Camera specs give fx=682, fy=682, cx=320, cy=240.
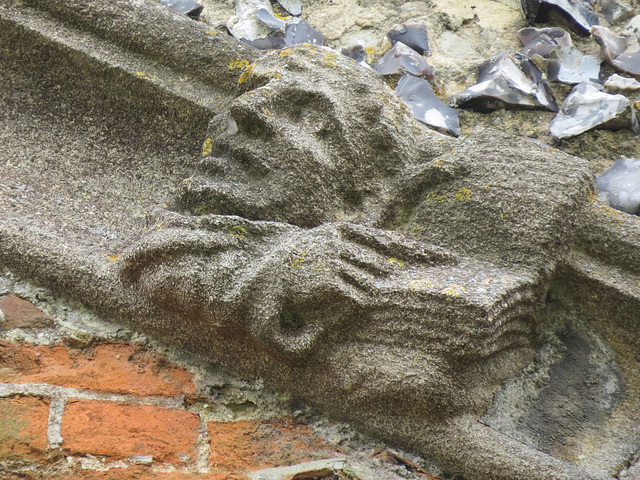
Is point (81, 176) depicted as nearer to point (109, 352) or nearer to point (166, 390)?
point (109, 352)

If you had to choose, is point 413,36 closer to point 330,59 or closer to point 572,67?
point 572,67

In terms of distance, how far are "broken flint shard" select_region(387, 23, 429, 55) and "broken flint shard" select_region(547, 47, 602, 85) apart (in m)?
0.36

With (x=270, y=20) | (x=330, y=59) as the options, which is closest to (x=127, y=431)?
(x=330, y=59)

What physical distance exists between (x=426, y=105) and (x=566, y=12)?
1.80ft

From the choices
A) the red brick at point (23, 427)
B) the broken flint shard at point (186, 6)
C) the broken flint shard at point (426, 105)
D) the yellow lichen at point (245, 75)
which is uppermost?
the yellow lichen at point (245, 75)

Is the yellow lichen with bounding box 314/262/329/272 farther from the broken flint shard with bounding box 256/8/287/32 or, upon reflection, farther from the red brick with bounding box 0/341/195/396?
the broken flint shard with bounding box 256/8/287/32

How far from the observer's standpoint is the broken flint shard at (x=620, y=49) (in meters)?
1.76

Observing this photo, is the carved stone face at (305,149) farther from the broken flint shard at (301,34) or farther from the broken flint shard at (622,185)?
the broken flint shard at (301,34)

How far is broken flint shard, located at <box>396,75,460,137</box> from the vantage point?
169 cm

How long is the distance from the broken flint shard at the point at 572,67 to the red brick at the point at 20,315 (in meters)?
1.38

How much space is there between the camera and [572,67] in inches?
71.7

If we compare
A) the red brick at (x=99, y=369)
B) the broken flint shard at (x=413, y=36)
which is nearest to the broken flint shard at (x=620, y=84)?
the broken flint shard at (x=413, y=36)

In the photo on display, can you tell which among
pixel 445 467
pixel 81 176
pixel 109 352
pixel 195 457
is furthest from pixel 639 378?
pixel 81 176

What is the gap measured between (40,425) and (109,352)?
0.22 meters
